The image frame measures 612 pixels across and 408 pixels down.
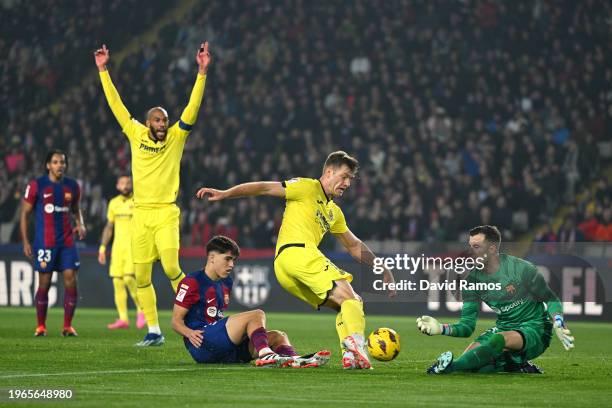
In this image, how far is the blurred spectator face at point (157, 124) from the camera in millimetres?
12430

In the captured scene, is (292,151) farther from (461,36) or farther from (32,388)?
(32,388)

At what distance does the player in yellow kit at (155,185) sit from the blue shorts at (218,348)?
8.48ft

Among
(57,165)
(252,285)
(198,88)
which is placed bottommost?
(252,285)

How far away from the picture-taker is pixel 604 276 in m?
18.8

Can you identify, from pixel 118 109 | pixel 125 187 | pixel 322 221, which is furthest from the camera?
pixel 125 187

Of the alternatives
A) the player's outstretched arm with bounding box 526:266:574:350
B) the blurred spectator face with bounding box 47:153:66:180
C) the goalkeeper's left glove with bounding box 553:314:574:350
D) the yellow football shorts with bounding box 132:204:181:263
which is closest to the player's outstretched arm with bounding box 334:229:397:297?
the player's outstretched arm with bounding box 526:266:574:350

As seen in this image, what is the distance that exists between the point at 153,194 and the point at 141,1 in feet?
69.1

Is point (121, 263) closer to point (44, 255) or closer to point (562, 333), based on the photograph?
point (44, 255)

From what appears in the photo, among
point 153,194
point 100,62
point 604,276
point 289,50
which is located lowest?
point 604,276

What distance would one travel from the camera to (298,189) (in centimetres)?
999

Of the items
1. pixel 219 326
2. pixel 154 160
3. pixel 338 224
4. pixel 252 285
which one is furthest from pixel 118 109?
pixel 252 285

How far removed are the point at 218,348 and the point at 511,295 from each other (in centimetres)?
238

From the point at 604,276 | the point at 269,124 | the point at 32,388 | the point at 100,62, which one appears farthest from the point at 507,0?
the point at 32,388

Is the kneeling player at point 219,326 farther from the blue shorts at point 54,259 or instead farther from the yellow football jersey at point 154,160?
the blue shorts at point 54,259
